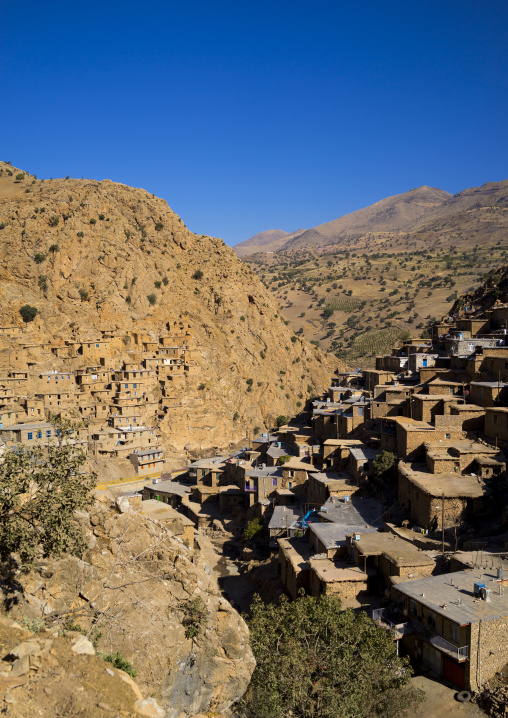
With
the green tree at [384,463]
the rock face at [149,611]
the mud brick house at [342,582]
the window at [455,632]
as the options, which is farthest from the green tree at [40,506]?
the green tree at [384,463]

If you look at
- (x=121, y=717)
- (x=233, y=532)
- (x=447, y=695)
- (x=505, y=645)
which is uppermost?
(x=121, y=717)

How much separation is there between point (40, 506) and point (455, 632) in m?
9.65

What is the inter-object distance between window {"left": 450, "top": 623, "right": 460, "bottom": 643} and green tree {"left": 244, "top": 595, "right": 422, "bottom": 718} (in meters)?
1.25

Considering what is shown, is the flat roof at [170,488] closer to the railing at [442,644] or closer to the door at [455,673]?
the railing at [442,644]

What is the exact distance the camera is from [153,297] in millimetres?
55031

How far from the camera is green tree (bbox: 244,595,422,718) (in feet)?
35.5

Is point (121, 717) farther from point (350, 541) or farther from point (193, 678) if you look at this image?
point (350, 541)

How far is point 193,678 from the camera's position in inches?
332

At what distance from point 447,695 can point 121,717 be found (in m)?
8.98

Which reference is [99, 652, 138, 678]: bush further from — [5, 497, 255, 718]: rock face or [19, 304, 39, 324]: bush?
[19, 304, 39, 324]: bush


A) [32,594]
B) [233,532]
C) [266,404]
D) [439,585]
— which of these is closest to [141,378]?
[266,404]

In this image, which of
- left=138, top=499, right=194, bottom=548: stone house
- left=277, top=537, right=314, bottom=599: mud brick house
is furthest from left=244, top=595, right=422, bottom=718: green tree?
left=138, top=499, right=194, bottom=548: stone house

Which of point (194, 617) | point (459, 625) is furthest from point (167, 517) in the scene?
point (194, 617)

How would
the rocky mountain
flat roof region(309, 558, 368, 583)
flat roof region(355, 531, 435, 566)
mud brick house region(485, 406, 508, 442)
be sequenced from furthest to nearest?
the rocky mountain
mud brick house region(485, 406, 508, 442)
flat roof region(309, 558, 368, 583)
flat roof region(355, 531, 435, 566)
